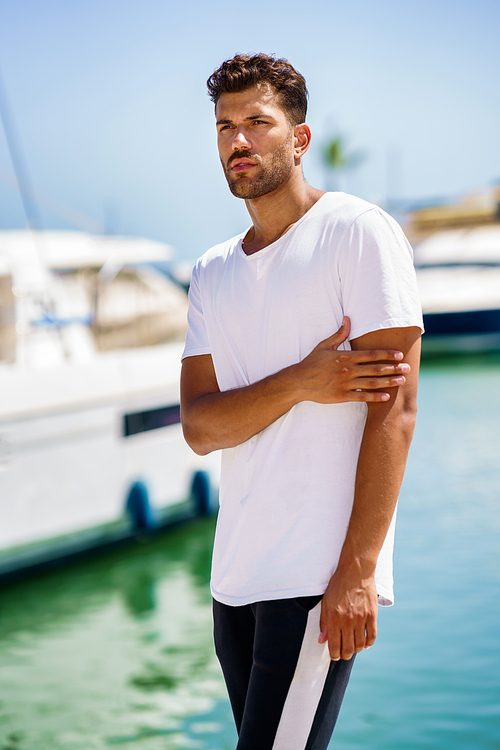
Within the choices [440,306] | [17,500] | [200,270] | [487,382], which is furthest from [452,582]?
[440,306]

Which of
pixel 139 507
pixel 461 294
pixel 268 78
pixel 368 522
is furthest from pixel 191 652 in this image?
pixel 461 294

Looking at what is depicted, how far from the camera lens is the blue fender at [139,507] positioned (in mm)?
5613

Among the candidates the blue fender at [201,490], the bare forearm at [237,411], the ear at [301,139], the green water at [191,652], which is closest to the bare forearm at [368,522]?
the bare forearm at [237,411]

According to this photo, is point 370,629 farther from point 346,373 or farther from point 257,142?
point 257,142

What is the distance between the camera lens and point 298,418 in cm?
152

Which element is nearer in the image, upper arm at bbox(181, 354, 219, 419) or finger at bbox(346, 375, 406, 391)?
finger at bbox(346, 375, 406, 391)

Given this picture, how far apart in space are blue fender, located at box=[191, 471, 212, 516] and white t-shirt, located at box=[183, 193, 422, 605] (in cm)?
450

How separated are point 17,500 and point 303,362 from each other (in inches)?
149

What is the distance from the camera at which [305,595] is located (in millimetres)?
1447

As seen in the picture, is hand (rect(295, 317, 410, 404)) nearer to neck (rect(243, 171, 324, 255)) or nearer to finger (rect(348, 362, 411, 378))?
finger (rect(348, 362, 411, 378))

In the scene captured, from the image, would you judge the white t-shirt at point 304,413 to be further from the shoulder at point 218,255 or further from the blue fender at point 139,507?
the blue fender at point 139,507

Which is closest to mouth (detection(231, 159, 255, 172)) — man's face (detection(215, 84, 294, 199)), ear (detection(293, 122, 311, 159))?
man's face (detection(215, 84, 294, 199))

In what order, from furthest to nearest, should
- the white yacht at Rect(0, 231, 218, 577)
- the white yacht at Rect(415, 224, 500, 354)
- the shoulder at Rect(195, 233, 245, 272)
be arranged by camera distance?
the white yacht at Rect(415, 224, 500, 354)
the white yacht at Rect(0, 231, 218, 577)
the shoulder at Rect(195, 233, 245, 272)

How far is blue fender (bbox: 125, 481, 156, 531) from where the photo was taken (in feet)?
18.4
